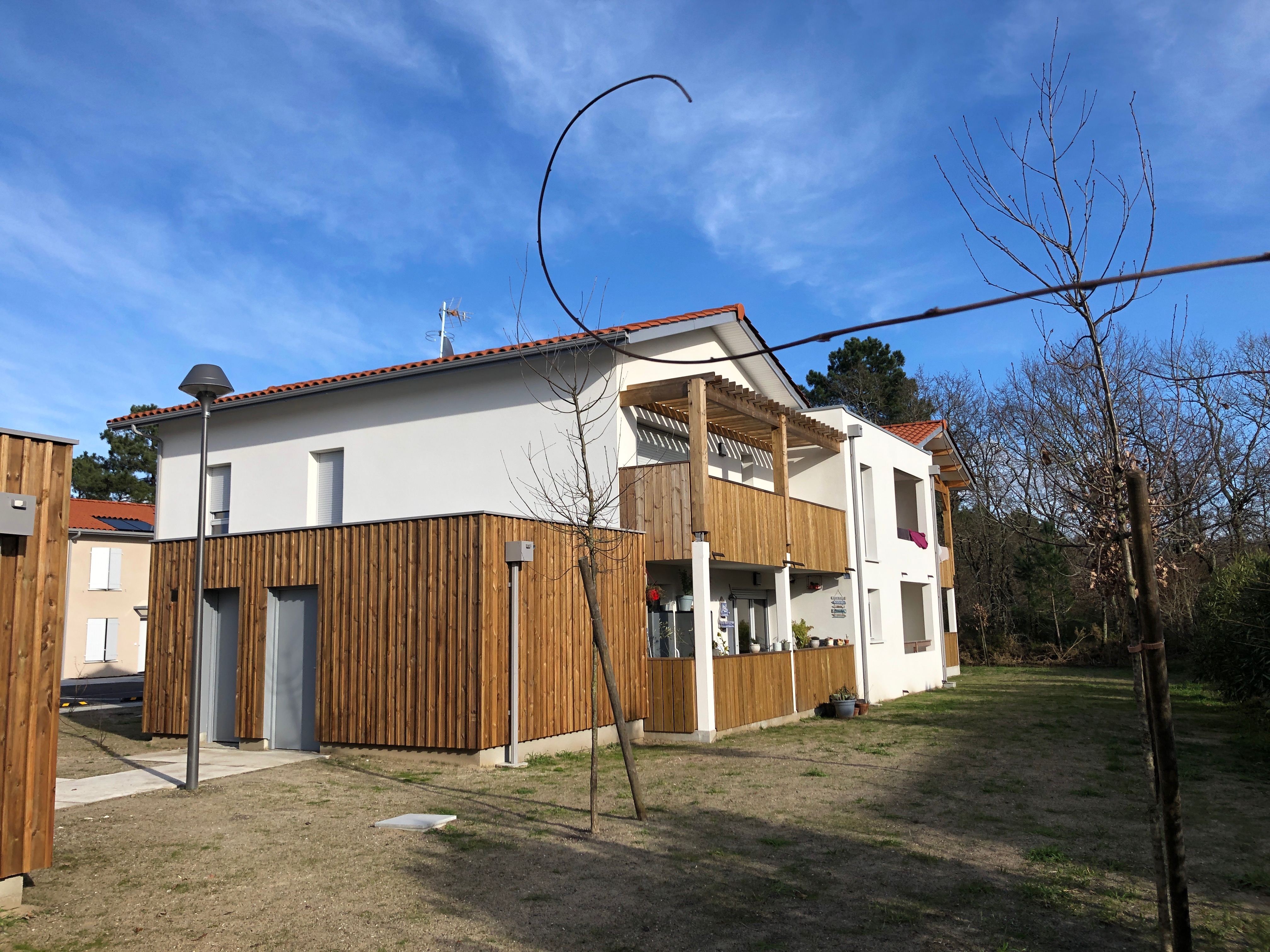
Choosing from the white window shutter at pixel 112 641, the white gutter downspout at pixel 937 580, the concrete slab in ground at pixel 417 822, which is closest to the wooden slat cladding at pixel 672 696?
the concrete slab in ground at pixel 417 822

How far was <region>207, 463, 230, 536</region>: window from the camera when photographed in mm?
18500

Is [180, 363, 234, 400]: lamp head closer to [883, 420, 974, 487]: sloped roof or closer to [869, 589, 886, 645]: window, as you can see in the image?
[869, 589, 886, 645]: window

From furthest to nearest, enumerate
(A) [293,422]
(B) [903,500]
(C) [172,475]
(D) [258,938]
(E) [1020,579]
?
1. (E) [1020,579]
2. (B) [903,500]
3. (C) [172,475]
4. (A) [293,422]
5. (D) [258,938]

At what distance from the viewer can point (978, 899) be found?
19.5 feet

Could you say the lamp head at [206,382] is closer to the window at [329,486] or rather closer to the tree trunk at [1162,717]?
the window at [329,486]

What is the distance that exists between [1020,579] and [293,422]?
30.2 meters

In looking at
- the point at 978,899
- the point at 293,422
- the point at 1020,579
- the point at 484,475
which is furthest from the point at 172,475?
the point at 1020,579

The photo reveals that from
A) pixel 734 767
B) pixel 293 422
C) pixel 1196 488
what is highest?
pixel 293 422

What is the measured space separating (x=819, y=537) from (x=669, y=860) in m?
11.9

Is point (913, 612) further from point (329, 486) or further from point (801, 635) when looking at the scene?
point (329, 486)

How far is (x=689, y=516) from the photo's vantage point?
1413cm

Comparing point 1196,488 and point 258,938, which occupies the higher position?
point 1196,488

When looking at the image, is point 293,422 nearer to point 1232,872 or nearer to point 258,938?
point 258,938

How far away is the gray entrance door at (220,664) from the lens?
533 inches
